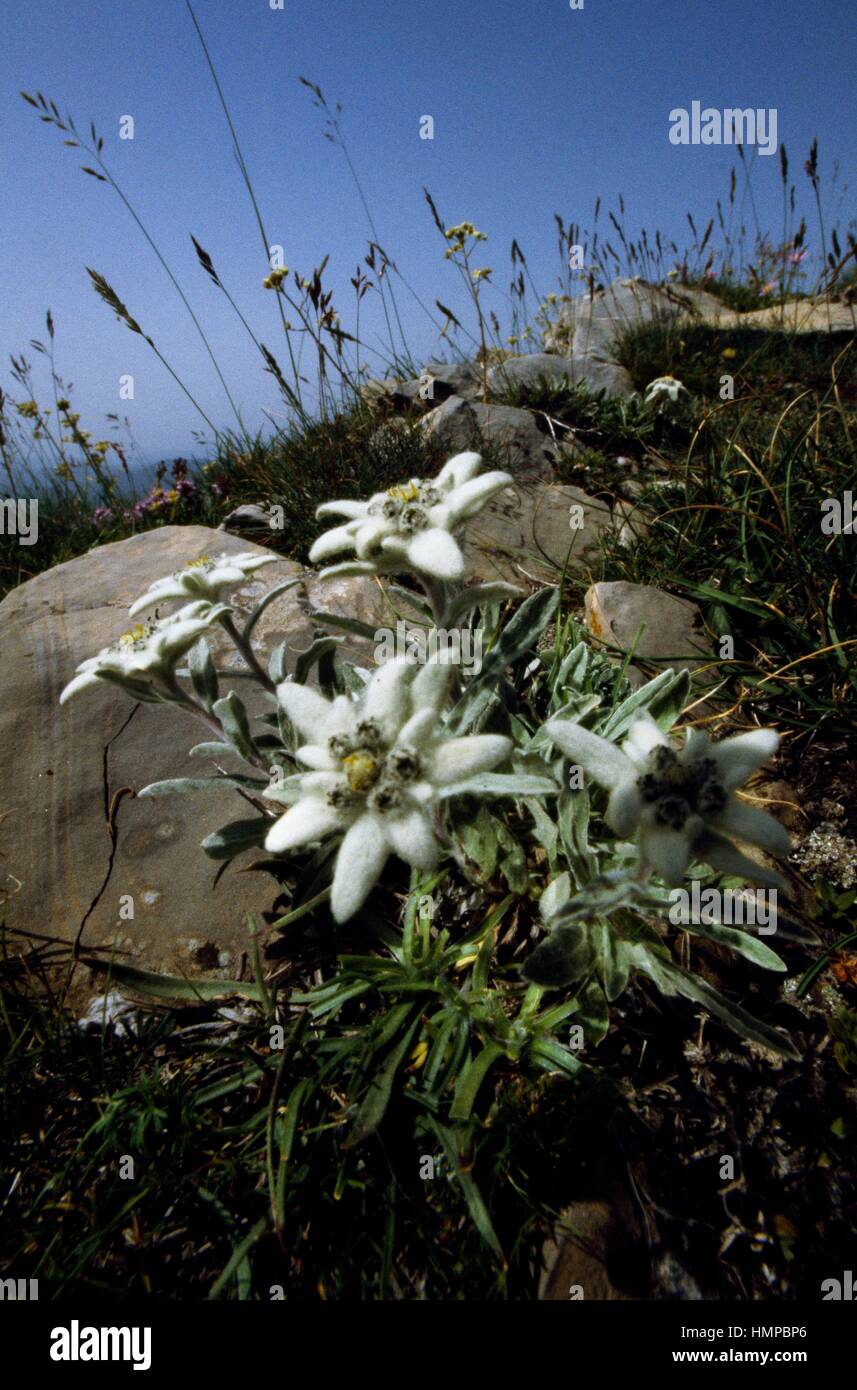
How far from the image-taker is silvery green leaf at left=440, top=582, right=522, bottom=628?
7.36 ft

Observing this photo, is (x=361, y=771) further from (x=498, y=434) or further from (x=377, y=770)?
(x=498, y=434)

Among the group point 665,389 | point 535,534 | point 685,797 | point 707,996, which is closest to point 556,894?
point 707,996

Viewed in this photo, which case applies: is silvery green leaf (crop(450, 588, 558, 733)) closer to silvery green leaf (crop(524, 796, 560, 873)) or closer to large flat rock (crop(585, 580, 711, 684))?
silvery green leaf (crop(524, 796, 560, 873))

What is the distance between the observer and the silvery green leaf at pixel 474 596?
7.36ft

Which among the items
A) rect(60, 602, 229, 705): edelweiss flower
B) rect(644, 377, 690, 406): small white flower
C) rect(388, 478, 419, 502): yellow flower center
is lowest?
rect(60, 602, 229, 705): edelweiss flower

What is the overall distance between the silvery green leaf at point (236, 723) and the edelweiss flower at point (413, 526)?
583 mm

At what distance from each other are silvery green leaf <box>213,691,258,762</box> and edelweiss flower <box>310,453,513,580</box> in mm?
583

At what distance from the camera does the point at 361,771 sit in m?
1.83

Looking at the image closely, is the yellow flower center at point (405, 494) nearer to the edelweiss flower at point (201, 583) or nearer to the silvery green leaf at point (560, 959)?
the edelweiss flower at point (201, 583)

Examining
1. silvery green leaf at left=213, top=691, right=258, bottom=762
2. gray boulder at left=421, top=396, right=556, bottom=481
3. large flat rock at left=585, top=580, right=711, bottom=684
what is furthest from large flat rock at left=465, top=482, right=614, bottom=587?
silvery green leaf at left=213, top=691, right=258, bottom=762

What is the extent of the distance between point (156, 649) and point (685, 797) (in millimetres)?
1652

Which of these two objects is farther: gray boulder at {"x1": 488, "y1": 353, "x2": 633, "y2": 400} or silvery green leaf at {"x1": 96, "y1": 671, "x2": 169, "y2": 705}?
gray boulder at {"x1": 488, "y1": 353, "x2": 633, "y2": 400}

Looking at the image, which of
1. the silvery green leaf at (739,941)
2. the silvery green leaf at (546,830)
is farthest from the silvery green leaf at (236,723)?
the silvery green leaf at (739,941)
